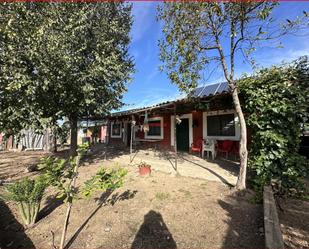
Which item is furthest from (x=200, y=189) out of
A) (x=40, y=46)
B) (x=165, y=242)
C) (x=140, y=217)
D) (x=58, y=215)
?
(x=40, y=46)

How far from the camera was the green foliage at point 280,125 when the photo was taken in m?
4.39

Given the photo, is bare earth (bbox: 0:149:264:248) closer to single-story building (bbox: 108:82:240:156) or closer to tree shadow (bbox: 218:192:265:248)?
tree shadow (bbox: 218:192:265:248)

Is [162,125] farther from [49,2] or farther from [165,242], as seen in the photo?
[165,242]

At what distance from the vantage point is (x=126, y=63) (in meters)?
9.17

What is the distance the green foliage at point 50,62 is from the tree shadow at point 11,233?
300 cm

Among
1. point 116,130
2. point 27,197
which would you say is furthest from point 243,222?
point 116,130

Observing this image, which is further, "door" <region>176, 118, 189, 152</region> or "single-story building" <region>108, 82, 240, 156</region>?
"door" <region>176, 118, 189, 152</region>

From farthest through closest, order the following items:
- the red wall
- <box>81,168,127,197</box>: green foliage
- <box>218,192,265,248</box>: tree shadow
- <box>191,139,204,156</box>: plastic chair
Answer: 1. the red wall
2. <box>191,139,204,156</box>: plastic chair
3. <box>81,168,127,197</box>: green foliage
4. <box>218,192,265,248</box>: tree shadow

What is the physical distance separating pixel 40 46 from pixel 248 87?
253 inches

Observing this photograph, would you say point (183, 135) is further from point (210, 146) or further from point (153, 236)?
point (153, 236)

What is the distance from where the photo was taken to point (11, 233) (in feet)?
11.9

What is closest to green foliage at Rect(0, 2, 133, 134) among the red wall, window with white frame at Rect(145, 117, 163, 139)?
the red wall

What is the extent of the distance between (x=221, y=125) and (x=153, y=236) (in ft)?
22.1

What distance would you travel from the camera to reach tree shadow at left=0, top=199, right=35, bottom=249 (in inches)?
127
